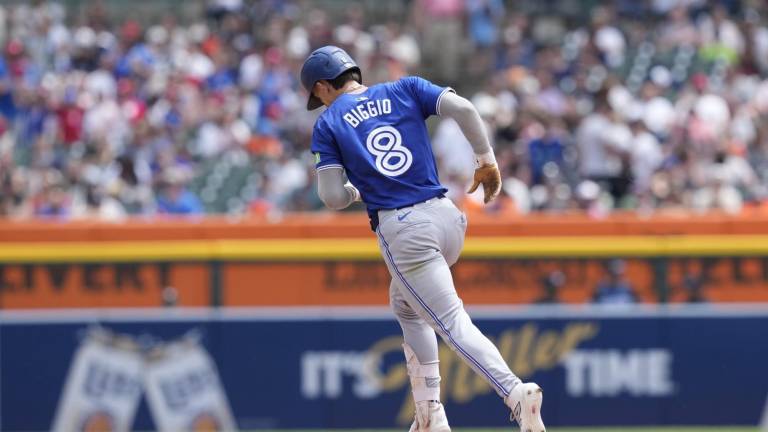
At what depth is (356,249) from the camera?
12.0 meters

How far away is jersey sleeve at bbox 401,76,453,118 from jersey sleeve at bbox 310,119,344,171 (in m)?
0.44

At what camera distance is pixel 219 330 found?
37.9 feet

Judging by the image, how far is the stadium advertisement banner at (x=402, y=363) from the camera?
11344mm

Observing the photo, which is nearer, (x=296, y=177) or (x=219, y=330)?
(x=219, y=330)

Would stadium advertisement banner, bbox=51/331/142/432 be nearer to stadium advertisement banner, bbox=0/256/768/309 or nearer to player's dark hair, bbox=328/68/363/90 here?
stadium advertisement banner, bbox=0/256/768/309

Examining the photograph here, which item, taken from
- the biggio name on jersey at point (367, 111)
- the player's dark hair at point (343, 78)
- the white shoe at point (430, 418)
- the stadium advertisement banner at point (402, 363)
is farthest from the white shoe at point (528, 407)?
the stadium advertisement banner at point (402, 363)

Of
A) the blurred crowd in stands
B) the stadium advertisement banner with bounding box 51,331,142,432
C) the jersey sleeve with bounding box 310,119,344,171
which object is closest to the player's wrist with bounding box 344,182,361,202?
the jersey sleeve with bounding box 310,119,344,171

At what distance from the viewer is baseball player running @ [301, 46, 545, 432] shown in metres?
6.30

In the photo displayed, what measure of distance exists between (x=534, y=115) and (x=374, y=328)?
167 inches

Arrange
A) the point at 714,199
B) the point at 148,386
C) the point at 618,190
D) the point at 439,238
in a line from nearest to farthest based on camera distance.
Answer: the point at 439,238 < the point at 148,386 < the point at 714,199 < the point at 618,190

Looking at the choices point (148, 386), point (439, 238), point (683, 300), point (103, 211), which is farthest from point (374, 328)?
point (439, 238)

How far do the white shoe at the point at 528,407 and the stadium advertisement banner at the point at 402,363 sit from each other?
17.4 ft

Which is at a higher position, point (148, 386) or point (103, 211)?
point (103, 211)

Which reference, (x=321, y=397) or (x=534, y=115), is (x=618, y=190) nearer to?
(x=534, y=115)
